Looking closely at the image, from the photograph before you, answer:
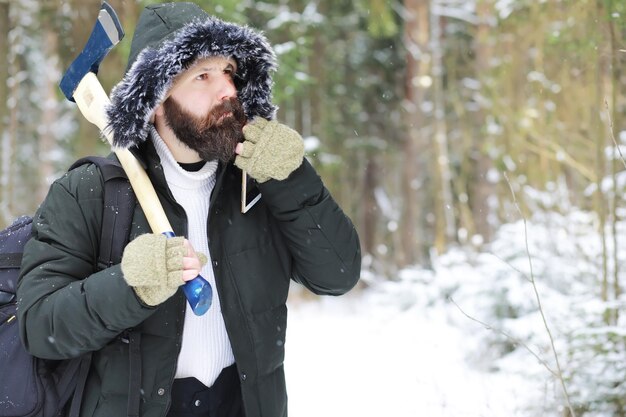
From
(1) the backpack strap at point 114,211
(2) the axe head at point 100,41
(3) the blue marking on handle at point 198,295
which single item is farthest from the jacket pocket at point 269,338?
(2) the axe head at point 100,41

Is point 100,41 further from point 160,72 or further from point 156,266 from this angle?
point 156,266

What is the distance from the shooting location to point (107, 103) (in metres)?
2.69

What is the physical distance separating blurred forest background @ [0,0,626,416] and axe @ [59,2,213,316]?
176 cm

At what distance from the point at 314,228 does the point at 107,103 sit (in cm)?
95

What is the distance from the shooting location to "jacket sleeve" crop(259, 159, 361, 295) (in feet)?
8.13

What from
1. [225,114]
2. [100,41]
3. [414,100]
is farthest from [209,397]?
[414,100]

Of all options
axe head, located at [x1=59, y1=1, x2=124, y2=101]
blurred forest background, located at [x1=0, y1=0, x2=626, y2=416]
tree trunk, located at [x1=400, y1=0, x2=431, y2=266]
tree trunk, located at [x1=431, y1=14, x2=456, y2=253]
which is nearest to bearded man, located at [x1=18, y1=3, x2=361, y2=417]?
axe head, located at [x1=59, y1=1, x2=124, y2=101]

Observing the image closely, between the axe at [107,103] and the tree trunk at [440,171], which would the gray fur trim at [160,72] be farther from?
the tree trunk at [440,171]

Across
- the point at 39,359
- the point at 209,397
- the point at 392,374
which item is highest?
the point at 39,359

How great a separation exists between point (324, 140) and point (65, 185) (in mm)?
14554

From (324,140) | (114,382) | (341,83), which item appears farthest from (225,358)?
(341,83)

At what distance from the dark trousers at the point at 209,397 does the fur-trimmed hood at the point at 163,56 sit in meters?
0.89

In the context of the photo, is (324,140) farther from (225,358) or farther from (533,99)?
(225,358)

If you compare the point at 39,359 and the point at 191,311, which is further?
the point at 191,311
